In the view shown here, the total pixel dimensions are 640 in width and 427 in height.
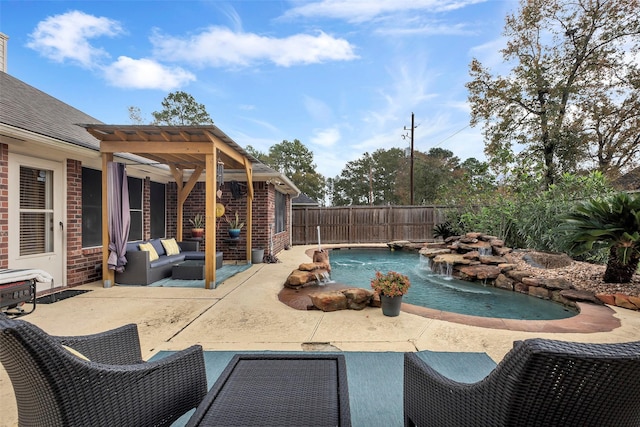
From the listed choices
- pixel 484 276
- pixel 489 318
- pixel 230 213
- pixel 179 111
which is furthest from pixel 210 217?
pixel 179 111

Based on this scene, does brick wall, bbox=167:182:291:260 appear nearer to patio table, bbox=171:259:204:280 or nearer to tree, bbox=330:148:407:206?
patio table, bbox=171:259:204:280

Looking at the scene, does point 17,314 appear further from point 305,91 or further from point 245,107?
point 245,107

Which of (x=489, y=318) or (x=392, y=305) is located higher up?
(x=392, y=305)

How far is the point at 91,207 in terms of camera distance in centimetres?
557


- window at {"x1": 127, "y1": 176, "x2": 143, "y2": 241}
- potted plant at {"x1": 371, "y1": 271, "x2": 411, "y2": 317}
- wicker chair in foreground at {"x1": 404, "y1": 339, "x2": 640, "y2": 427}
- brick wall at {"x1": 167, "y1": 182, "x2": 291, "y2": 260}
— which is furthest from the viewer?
brick wall at {"x1": 167, "y1": 182, "x2": 291, "y2": 260}

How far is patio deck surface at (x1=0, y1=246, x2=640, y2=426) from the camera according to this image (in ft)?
9.37

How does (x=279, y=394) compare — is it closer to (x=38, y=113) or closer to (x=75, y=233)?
(x=75, y=233)

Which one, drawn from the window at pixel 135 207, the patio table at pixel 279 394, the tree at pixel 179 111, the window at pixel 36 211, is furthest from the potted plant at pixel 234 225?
the tree at pixel 179 111

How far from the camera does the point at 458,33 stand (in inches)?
318

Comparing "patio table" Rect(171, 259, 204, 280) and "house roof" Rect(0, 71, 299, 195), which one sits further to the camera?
"patio table" Rect(171, 259, 204, 280)

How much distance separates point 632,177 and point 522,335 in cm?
1570

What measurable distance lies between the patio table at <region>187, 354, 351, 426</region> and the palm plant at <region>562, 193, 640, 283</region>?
4819mm

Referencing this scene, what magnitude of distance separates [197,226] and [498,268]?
23.5ft

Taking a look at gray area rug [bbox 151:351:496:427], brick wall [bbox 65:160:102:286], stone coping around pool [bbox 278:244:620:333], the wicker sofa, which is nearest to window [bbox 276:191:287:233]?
the wicker sofa
